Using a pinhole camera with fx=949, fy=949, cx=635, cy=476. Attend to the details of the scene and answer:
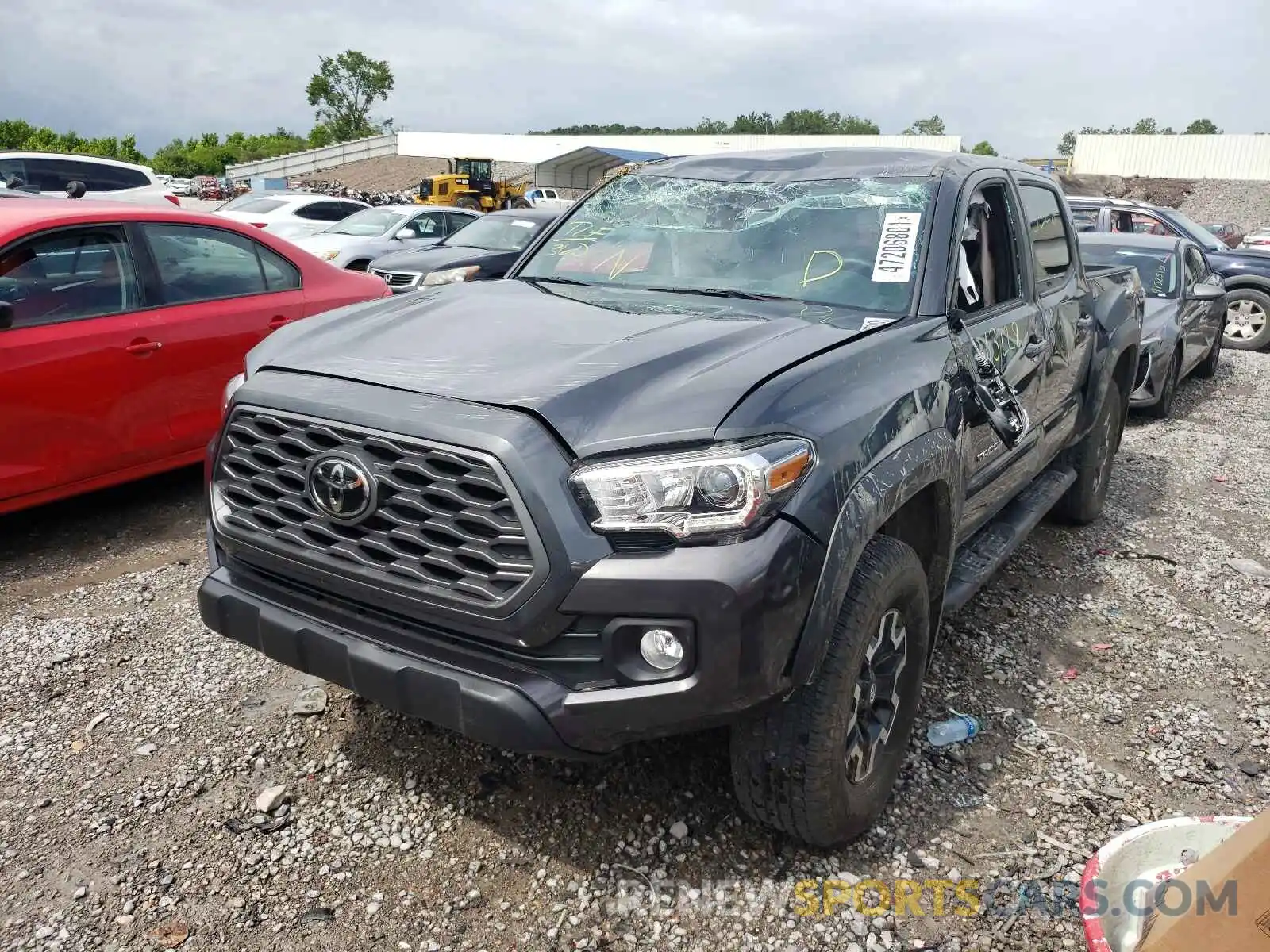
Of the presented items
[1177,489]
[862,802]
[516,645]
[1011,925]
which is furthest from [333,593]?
[1177,489]

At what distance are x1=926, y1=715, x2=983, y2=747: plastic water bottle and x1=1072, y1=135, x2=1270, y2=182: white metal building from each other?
53.9 meters

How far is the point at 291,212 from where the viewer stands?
16.6 meters

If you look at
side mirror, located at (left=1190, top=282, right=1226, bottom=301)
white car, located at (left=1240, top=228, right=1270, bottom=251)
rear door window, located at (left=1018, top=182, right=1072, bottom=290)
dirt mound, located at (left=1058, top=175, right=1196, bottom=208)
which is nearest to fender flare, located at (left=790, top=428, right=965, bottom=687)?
rear door window, located at (left=1018, top=182, right=1072, bottom=290)

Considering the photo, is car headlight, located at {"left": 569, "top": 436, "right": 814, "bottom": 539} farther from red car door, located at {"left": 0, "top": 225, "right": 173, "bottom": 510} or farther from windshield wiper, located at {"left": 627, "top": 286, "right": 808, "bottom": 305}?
red car door, located at {"left": 0, "top": 225, "right": 173, "bottom": 510}

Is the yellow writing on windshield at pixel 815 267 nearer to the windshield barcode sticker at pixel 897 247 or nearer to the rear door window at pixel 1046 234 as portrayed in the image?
the windshield barcode sticker at pixel 897 247

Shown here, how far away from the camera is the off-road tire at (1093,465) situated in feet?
16.2

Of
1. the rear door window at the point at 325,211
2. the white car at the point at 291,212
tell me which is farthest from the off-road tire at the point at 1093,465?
the rear door window at the point at 325,211

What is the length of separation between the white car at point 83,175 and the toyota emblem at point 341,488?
12.0 m

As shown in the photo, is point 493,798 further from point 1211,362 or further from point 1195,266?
point 1211,362

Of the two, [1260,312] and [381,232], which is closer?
[1260,312]

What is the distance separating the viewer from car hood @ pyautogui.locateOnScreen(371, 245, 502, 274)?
36.1 feet

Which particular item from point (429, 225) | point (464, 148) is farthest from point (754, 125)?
point (429, 225)

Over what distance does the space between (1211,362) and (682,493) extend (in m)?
10.1

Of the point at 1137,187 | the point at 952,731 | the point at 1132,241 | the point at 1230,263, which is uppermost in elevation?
the point at 1132,241
